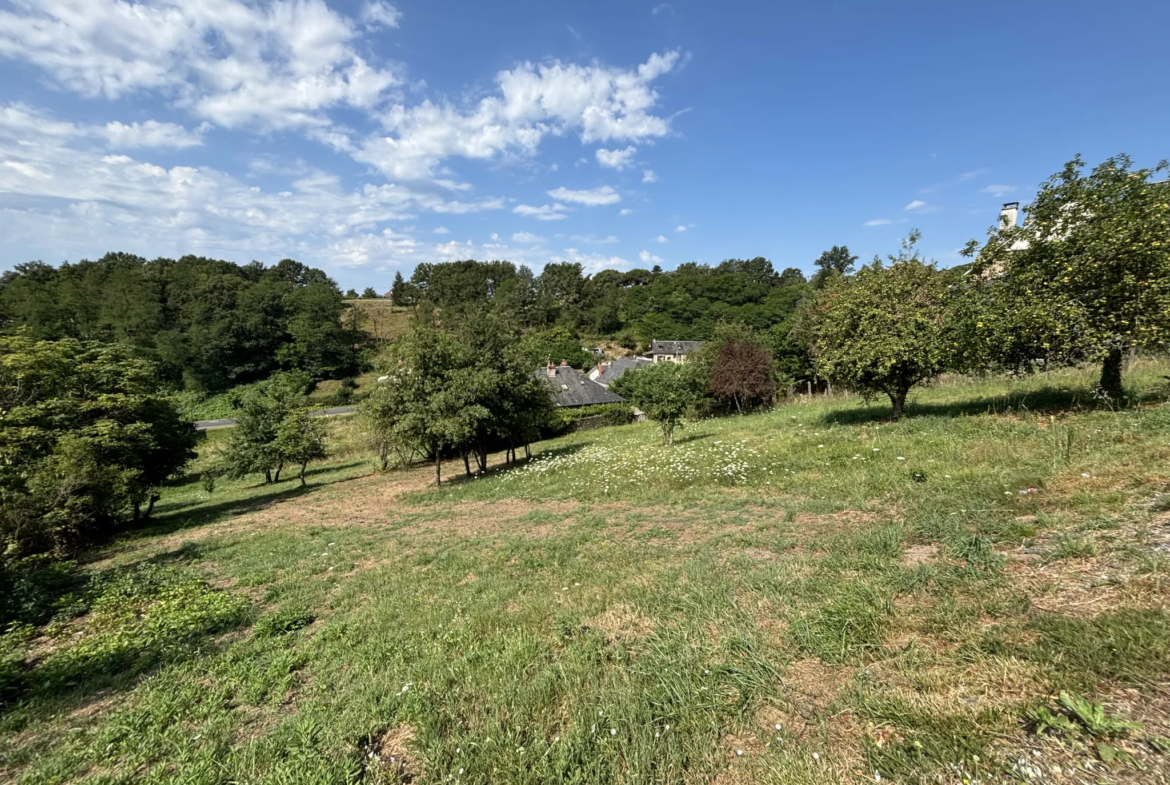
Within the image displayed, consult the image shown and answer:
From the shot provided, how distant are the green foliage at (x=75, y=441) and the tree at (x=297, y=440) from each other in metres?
3.50

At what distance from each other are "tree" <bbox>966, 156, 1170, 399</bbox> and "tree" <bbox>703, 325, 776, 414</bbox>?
17520mm

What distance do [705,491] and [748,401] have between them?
21732mm

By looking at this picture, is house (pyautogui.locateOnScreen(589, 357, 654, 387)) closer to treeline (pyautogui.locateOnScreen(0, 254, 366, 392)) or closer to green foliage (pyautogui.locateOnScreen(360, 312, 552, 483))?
green foliage (pyautogui.locateOnScreen(360, 312, 552, 483))

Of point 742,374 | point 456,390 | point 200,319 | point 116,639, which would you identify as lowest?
point 116,639

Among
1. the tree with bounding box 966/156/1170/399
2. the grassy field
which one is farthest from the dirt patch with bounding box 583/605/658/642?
the tree with bounding box 966/156/1170/399

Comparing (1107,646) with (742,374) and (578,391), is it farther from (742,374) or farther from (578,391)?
(578,391)

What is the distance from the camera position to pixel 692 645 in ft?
13.4

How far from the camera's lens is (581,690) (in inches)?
147

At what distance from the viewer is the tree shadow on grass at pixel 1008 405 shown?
994 centimetres

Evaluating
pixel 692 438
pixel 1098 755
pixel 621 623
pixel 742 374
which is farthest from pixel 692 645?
pixel 742 374

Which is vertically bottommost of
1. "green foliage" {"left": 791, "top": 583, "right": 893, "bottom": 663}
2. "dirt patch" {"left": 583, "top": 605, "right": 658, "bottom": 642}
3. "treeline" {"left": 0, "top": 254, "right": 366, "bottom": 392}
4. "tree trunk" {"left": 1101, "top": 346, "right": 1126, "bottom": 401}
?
"dirt patch" {"left": 583, "top": 605, "right": 658, "bottom": 642}

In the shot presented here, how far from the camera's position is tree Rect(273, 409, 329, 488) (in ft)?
71.4

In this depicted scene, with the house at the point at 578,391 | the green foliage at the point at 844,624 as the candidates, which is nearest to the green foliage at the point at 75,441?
the green foliage at the point at 844,624

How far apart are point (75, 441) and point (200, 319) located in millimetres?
66535
